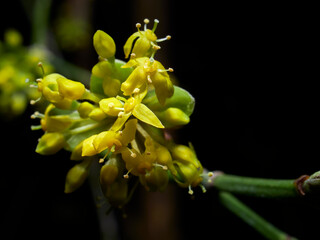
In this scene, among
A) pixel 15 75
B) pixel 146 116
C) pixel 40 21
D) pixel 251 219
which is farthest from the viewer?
pixel 40 21

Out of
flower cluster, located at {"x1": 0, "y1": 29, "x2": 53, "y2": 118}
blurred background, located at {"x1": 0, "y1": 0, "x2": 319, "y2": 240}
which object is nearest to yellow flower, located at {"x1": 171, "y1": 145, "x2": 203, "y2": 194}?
blurred background, located at {"x1": 0, "y1": 0, "x2": 319, "y2": 240}

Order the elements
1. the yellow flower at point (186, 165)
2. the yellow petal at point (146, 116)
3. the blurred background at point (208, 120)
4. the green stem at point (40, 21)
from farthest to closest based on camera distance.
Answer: the green stem at point (40, 21) → the blurred background at point (208, 120) → the yellow flower at point (186, 165) → the yellow petal at point (146, 116)

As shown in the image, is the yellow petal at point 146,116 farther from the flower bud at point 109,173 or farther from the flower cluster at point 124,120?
the flower bud at point 109,173

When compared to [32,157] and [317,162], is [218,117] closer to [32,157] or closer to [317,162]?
[317,162]

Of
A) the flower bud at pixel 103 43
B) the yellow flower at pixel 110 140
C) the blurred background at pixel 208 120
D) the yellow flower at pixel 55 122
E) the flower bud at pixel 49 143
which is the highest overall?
the flower bud at pixel 103 43

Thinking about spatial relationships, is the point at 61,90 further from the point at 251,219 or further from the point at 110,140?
the point at 251,219

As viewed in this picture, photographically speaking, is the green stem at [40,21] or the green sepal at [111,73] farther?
the green stem at [40,21]

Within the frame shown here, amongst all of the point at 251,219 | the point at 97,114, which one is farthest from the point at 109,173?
the point at 251,219

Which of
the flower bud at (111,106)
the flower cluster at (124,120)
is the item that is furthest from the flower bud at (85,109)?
the flower bud at (111,106)
